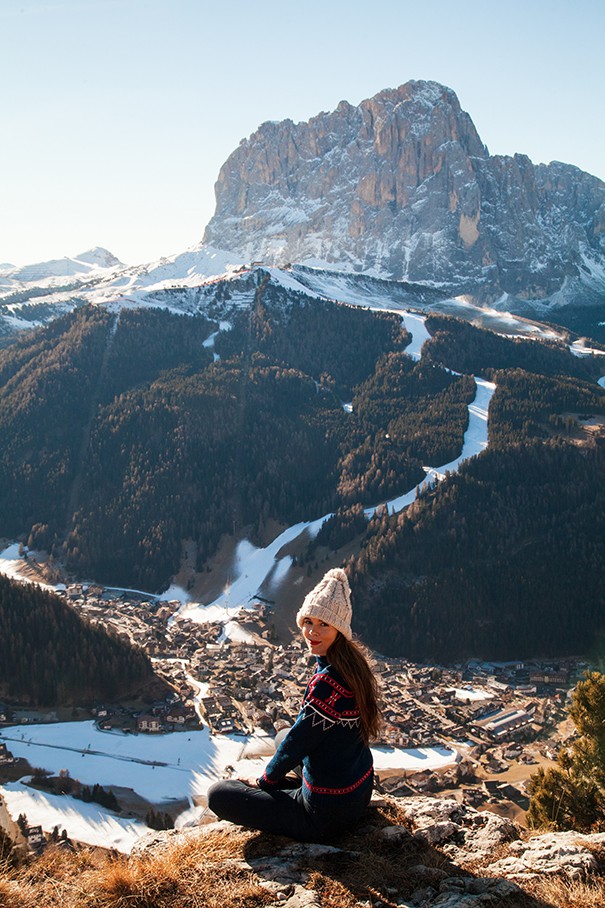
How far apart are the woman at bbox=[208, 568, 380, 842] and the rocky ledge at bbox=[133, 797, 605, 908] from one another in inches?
13.6

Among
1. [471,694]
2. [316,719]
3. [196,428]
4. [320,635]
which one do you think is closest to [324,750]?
[316,719]

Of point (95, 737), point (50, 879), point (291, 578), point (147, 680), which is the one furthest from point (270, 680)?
point (50, 879)

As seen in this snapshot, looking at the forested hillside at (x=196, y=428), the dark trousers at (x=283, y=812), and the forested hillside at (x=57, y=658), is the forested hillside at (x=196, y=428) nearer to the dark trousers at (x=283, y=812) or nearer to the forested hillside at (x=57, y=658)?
the forested hillside at (x=57, y=658)

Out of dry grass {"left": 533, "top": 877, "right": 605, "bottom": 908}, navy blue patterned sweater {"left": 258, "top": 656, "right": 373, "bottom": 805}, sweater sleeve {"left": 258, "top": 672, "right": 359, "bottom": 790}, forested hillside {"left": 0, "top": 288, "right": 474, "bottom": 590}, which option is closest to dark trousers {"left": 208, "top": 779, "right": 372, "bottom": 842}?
navy blue patterned sweater {"left": 258, "top": 656, "right": 373, "bottom": 805}

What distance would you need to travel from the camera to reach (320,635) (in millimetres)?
8500

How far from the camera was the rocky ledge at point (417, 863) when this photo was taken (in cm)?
725

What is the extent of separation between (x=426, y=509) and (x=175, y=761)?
56003 millimetres

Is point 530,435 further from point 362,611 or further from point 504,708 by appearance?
point 504,708

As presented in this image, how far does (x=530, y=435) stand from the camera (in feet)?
350

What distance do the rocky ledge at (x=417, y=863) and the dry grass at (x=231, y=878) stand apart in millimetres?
19

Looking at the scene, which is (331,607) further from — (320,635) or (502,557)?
(502,557)

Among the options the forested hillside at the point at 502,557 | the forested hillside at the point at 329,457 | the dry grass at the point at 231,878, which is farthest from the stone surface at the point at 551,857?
the forested hillside at the point at 329,457

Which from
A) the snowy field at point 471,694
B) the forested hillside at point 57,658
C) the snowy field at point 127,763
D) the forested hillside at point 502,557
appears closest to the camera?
the snowy field at point 127,763

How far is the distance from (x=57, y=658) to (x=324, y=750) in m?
53.6
